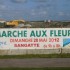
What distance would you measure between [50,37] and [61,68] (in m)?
11.0

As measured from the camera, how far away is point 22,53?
2508 centimetres

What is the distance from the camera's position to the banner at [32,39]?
87.5 ft

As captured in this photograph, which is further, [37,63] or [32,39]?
[32,39]

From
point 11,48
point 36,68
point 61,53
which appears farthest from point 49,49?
point 36,68

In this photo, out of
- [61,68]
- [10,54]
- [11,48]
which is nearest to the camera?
[61,68]

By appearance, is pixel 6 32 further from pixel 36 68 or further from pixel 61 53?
pixel 36 68

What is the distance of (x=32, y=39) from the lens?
2678cm

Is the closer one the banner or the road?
the road

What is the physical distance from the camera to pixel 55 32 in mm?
27156

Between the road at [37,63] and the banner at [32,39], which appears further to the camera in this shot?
the banner at [32,39]

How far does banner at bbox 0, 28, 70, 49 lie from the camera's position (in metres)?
26.7

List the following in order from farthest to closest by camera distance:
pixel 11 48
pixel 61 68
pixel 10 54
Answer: pixel 11 48, pixel 10 54, pixel 61 68

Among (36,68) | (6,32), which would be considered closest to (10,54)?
(6,32)

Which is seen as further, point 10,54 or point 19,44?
point 19,44
